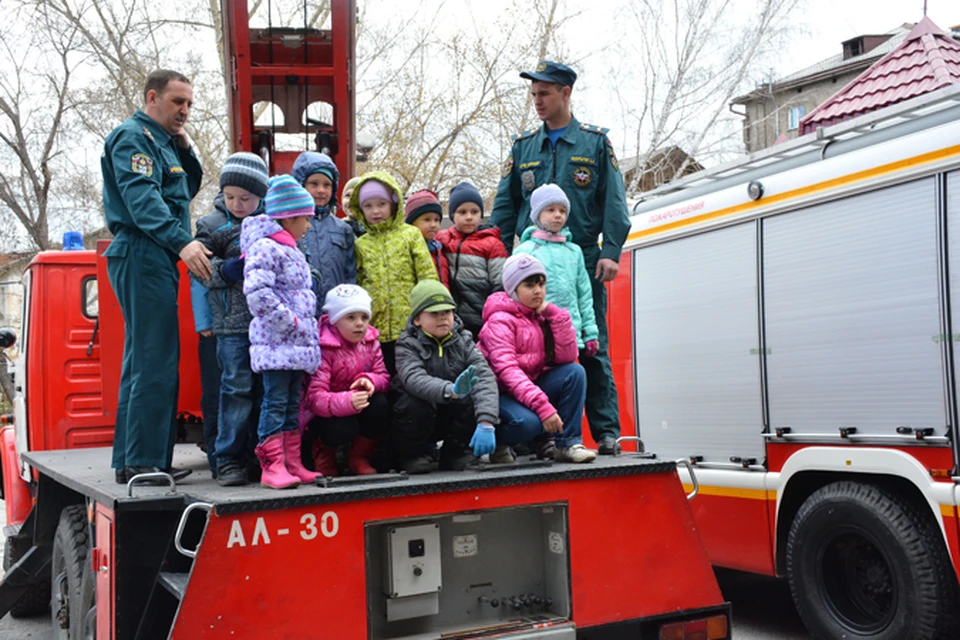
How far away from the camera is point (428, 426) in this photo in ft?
13.5

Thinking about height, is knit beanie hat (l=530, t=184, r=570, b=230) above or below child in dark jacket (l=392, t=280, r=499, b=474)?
above

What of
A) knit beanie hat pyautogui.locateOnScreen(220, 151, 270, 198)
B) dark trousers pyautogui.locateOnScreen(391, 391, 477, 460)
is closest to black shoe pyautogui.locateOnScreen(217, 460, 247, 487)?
dark trousers pyautogui.locateOnScreen(391, 391, 477, 460)

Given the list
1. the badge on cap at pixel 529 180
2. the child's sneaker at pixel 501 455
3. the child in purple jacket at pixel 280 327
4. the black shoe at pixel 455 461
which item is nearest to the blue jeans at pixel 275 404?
the child in purple jacket at pixel 280 327

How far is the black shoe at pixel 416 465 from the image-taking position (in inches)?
162

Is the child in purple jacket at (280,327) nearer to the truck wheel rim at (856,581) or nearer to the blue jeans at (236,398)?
the blue jeans at (236,398)

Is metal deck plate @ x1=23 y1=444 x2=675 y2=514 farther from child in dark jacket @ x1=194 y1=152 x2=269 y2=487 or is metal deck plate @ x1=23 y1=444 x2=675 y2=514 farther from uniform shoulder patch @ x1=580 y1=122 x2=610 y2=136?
uniform shoulder patch @ x1=580 y1=122 x2=610 y2=136

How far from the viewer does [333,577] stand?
340 cm

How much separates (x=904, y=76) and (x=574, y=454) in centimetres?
928

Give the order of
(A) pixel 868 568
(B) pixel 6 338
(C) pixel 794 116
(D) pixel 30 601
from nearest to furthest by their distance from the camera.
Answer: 1. (A) pixel 868 568
2. (D) pixel 30 601
3. (B) pixel 6 338
4. (C) pixel 794 116

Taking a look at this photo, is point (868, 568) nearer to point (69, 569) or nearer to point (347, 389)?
point (347, 389)

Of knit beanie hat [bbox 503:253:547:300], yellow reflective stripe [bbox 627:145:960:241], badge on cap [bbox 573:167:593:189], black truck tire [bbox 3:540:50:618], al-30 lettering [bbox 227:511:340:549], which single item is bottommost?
black truck tire [bbox 3:540:50:618]

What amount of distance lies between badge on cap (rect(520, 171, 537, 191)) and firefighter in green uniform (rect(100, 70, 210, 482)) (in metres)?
1.86

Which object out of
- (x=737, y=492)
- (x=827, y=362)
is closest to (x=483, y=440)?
(x=827, y=362)

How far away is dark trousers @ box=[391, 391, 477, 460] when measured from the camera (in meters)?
4.10
